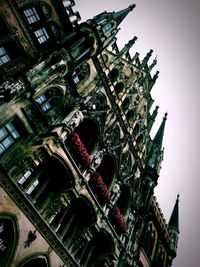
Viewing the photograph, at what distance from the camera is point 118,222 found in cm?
2062

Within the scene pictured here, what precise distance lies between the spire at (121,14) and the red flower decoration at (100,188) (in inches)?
487

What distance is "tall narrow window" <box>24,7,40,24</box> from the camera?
1719 cm

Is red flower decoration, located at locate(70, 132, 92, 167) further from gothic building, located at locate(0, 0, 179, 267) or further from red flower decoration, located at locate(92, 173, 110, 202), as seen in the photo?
red flower decoration, located at locate(92, 173, 110, 202)

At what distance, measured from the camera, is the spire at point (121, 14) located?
2529cm

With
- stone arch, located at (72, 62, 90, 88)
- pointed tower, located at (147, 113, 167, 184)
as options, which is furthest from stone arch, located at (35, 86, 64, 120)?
pointed tower, located at (147, 113, 167, 184)

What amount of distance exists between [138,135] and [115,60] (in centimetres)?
641

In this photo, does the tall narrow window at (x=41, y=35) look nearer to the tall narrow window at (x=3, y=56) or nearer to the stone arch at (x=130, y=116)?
the tall narrow window at (x=3, y=56)

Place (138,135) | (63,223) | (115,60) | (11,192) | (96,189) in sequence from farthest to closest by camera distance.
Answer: (138,135), (115,60), (96,189), (63,223), (11,192)

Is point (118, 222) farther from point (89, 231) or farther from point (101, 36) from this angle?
point (101, 36)

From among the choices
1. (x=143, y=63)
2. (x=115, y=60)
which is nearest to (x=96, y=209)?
(x=115, y=60)

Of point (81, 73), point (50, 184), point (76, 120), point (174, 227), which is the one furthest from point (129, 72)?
point (174, 227)

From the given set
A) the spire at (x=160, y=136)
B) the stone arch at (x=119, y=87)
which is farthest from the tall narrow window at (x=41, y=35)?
the spire at (x=160, y=136)

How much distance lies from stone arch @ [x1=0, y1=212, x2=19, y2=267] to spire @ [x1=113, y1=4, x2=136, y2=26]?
1731cm

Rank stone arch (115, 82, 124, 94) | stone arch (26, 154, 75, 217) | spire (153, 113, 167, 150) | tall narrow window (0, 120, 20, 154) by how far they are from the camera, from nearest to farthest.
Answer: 1. tall narrow window (0, 120, 20, 154)
2. stone arch (26, 154, 75, 217)
3. stone arch (115, 82, 124, 94)
4. spire (153, 113, 167, 150)
